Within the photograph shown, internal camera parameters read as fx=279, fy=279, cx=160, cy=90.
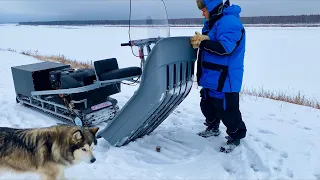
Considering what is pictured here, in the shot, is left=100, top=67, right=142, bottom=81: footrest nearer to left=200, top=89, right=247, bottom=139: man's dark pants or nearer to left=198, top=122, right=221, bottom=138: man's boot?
left=200, top=89, right=247, bottom=139: man's dark pants

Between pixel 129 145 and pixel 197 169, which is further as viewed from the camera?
pixel 129 145

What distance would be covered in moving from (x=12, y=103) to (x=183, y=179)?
14.0 ft

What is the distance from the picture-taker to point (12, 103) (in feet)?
18.9

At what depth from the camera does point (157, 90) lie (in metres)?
3.24

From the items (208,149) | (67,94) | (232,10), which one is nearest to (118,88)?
(67,94)

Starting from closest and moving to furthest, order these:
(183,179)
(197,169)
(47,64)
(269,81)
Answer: (183,179), (197,169), (47,64), (269,81)

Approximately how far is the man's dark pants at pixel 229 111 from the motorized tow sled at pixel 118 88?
0.36 metres

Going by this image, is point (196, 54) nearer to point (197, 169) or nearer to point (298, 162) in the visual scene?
point (197, 169)

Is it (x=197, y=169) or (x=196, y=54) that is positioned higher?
(x=196, y=54)

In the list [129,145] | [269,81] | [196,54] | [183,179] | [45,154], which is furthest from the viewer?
[269,81]

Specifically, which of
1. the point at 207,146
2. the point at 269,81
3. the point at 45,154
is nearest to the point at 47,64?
the point at 45,154

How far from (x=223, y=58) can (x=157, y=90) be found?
0.91 m

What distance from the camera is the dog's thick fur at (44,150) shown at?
9.18 ft

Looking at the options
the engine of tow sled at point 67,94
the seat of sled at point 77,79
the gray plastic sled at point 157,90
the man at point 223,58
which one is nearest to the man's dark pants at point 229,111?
the man at point 223,58
